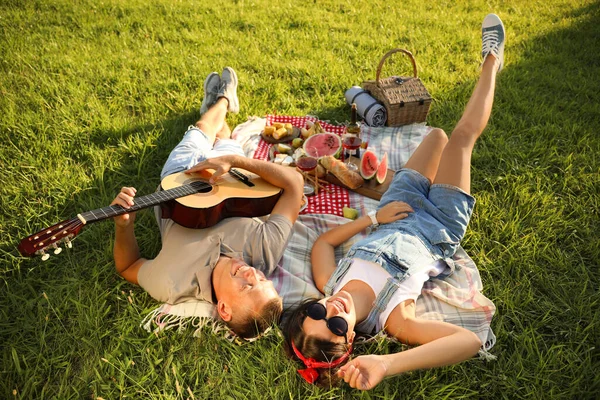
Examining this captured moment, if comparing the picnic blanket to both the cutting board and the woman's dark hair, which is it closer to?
the cutting board

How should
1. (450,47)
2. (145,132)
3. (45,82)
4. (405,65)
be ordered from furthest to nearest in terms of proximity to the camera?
(450,47)
(405,65)
(45,82)
(145,132)

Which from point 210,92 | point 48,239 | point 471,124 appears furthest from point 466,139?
point 48,239

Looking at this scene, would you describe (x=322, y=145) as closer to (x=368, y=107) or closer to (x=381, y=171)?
(x=381, y=171)

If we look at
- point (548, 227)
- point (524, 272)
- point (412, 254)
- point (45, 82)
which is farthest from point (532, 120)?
point (45, 82)

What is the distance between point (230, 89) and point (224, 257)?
2.65m

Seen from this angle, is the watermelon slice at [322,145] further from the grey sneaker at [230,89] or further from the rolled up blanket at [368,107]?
the grey sneaker at [230,89]

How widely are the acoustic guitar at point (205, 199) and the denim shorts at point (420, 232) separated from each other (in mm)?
935

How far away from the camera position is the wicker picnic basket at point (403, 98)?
513 cm

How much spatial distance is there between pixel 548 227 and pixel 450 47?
4.18m

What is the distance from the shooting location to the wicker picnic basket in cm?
513

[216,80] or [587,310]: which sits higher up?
[216,80]

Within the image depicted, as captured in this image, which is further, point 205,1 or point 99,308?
point 205,1

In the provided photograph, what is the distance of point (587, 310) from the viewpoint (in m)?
3.17

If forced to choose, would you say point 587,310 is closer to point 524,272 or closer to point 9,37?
point 524,272
